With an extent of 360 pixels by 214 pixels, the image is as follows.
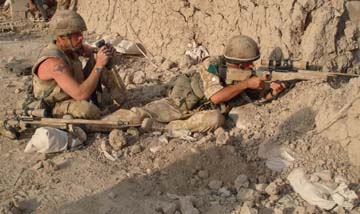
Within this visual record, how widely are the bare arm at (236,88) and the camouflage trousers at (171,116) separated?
0.46 feet

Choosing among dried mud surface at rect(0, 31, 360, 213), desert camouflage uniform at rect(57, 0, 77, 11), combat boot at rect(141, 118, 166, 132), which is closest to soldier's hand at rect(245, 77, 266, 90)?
dried mud surface at rect(0, 31, 360, 213)

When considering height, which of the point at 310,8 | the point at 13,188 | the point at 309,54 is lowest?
the point at 13,188

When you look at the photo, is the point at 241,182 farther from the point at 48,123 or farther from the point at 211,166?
the point at 48,123

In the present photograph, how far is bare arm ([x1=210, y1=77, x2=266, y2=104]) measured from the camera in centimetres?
512

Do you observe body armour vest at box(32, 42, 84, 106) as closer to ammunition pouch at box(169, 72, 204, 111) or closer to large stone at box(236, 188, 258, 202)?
ammunition pouch at box(169, 72, 204, 111)

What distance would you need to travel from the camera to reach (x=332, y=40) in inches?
212

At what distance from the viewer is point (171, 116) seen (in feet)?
18.0

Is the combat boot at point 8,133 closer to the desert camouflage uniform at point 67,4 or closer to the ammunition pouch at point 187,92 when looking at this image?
the ammunition pouch at point 187,92

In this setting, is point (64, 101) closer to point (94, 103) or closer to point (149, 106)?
point (94, 103)

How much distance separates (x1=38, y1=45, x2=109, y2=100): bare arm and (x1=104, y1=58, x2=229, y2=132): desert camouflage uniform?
0.37m

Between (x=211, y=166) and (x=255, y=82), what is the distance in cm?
102

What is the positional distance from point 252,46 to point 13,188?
8.25 feet

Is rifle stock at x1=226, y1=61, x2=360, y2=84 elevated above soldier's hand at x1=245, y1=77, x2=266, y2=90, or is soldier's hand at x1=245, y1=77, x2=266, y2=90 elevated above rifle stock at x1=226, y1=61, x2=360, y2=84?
rifle stock at x1=226, y1=61, x2=360, y2=84

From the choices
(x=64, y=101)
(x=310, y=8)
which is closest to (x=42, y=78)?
(x=64, y=101)
